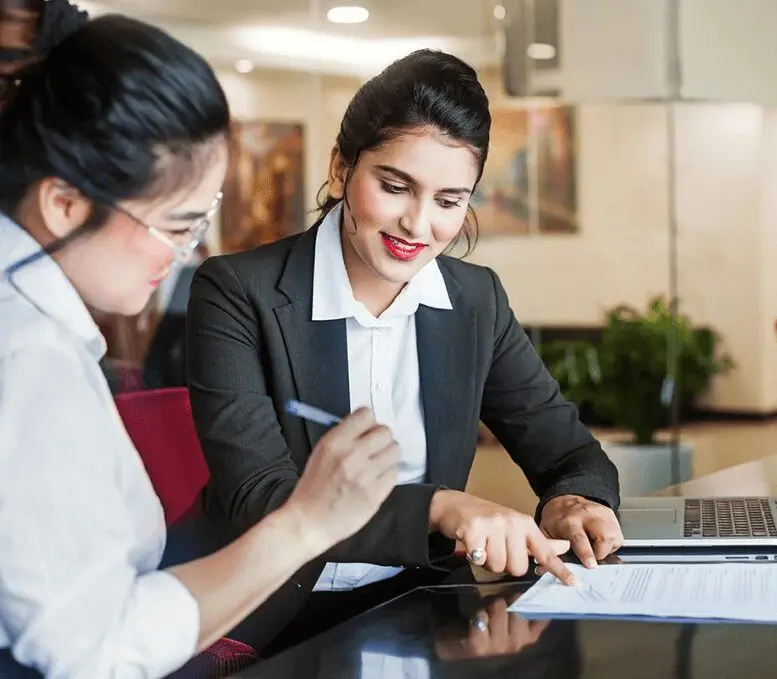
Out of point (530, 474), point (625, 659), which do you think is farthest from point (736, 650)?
point (530, 474)

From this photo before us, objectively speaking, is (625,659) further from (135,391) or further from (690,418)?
(690,418)

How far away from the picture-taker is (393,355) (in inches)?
70.3

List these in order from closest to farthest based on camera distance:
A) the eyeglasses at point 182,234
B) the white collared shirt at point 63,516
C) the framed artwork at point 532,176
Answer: the white collared shirt at point 63,516, the eyeglasses at point 182,234, the framed artwork at point 532,176

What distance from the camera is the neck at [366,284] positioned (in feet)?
5.78

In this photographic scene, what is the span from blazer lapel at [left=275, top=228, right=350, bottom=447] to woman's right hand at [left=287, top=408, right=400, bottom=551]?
599mm

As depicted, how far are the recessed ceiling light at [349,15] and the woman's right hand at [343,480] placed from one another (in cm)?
340

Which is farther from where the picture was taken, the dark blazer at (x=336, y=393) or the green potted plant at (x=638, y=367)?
the green potted plant at (x=638, y=367)

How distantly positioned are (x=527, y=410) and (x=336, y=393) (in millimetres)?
317

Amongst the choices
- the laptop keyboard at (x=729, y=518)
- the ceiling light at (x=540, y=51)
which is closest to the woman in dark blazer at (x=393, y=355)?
the laptop keyboard at (x=729, y=518)

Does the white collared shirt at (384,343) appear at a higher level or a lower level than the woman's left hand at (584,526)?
higher

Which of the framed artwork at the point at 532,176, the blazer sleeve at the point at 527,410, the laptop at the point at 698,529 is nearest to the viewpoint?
the laptop at the point at 698,529

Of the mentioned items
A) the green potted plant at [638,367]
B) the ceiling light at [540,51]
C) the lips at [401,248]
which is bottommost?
the green potted plant at [638,367]

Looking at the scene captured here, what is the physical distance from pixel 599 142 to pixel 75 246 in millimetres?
3720

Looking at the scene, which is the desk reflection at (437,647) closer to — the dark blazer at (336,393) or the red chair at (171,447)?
the dark blazer at (336,393)
